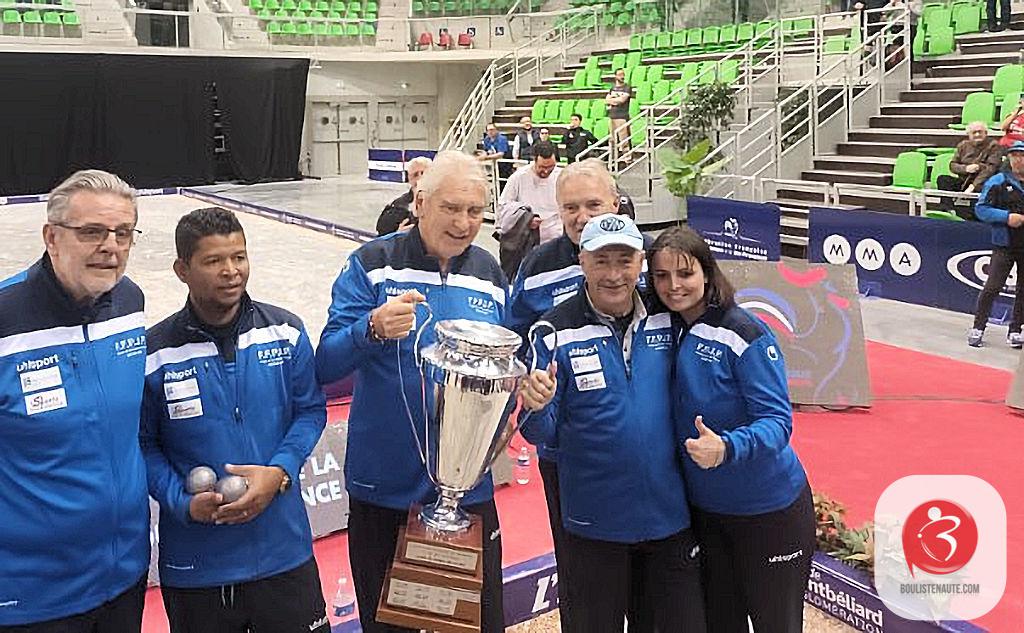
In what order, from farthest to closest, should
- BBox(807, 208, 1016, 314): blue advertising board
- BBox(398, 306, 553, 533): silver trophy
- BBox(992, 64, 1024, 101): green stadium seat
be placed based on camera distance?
BBox(992, 64, 1024, 101): green stadium seat, BBox(807, 208, 1016, 314): blue advertising board, BBox(398, 306, 553, 533): silver trophy

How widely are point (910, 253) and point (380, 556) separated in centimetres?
727

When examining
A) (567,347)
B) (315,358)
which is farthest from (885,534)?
(315,358)

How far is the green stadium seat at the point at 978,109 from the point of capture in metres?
11.4

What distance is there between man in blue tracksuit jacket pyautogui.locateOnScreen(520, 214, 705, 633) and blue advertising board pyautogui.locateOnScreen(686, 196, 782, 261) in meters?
7.28

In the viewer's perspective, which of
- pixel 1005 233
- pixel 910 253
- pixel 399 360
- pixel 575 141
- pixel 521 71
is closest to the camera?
pixel 399 360

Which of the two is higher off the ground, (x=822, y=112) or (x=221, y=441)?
(x=822, y=112)

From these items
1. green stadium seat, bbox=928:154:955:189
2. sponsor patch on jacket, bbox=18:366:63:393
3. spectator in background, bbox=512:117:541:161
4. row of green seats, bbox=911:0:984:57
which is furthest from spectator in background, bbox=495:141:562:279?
row of green seats, bbox=911:0:984:57

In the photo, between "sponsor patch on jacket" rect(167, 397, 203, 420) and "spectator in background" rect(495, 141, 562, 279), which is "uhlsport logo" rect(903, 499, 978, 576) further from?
"spectator in background" rect(495, 141, 562, 279)

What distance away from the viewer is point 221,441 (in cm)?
208

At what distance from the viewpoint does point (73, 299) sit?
1.93m

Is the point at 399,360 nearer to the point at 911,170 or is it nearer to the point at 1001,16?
the point at 911,170

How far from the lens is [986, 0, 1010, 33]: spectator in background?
542 inches

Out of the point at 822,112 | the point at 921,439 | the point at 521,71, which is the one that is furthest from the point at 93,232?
the point at 521,71

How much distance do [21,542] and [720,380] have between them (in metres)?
1.52
